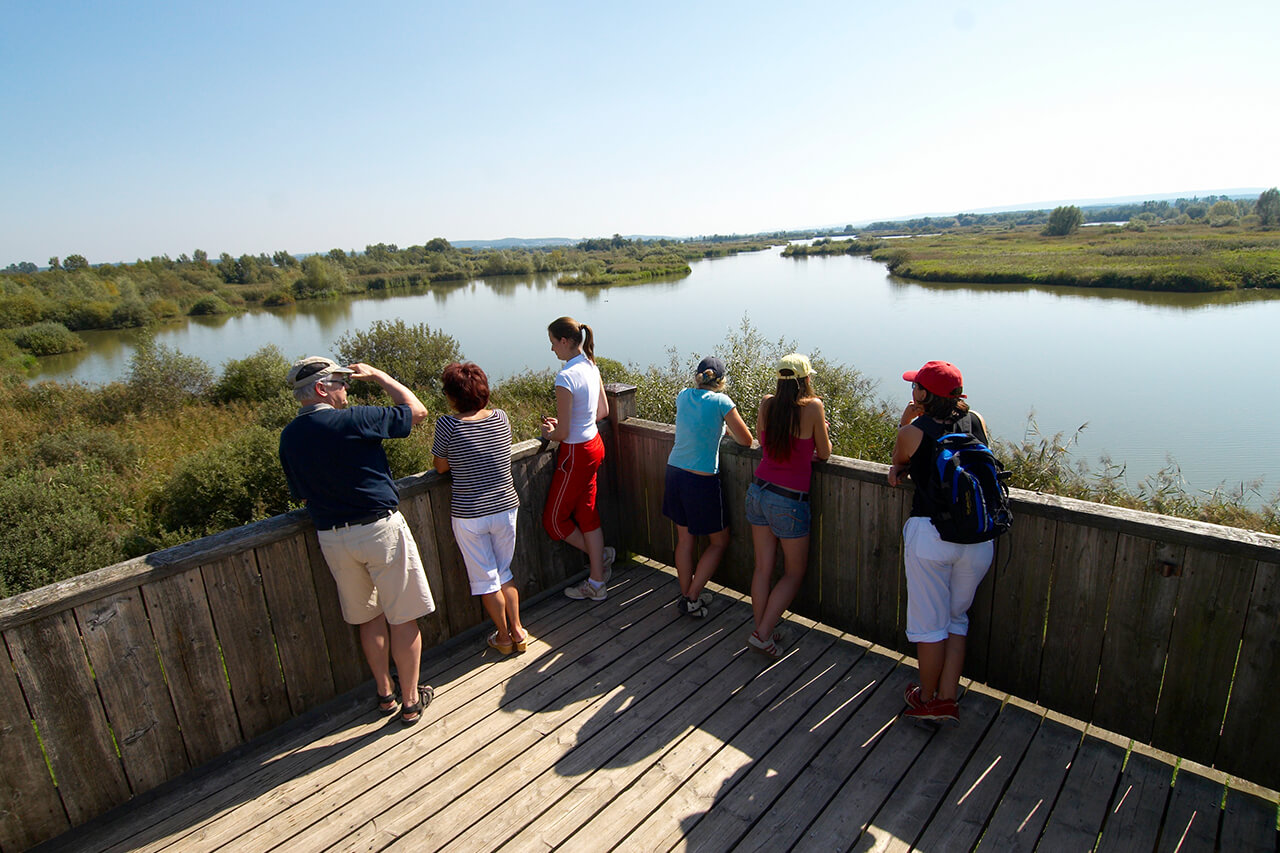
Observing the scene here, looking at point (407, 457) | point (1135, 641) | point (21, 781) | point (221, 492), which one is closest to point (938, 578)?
point (1135, 641)

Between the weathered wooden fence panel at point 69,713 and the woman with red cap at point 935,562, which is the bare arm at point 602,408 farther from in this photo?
the weathered wooden fence panel at point 69,713

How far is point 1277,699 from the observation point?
78.6 inches

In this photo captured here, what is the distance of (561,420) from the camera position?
3.40m

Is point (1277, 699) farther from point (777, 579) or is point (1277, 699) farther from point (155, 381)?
point (155, 381)

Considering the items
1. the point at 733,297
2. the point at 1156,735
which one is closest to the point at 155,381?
the point at 1156,735

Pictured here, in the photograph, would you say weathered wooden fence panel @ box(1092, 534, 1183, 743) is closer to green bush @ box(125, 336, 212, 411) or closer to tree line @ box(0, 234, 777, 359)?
green bush @ box(125, 336, 212, 411)

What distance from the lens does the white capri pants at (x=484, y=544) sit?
303 centimetres

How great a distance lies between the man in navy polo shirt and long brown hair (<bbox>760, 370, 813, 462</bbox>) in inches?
60.7

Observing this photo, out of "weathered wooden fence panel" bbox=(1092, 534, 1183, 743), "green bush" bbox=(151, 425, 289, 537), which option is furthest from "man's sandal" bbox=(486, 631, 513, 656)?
"green bush" bbox=(151, 425, 289, 537)

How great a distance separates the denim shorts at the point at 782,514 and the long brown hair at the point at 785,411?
21 cm

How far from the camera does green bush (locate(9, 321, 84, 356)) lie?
93.1ft

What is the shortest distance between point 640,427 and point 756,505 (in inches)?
42.5

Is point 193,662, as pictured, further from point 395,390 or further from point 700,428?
point 700,428

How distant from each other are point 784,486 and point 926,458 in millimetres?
698
